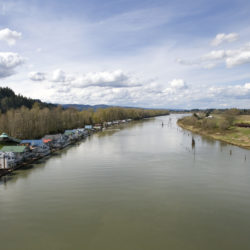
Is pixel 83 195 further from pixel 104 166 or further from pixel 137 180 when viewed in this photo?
pixel 104 166

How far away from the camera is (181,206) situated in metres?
18.0

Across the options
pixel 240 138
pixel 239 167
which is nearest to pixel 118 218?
pixel 239 167

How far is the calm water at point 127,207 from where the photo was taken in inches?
533

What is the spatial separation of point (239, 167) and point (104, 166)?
18567 millimetres

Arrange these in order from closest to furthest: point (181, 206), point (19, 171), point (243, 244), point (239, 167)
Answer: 1. point (243, 244)
2. point (181, 206)
3. point (19, 171)
4. point (239, 167)

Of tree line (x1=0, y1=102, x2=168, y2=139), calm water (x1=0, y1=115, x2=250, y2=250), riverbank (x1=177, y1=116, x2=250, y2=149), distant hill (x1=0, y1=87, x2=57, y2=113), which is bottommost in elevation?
calm water (x1=0, y1=115, x2=250, y2=250)

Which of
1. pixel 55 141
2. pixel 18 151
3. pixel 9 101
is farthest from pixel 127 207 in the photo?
pixel 9 101

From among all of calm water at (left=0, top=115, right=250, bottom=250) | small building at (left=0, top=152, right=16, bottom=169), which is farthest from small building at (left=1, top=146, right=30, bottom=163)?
calm water at (left=0, top=115, right=250, bottom=250)

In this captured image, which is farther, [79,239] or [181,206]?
[181,206]

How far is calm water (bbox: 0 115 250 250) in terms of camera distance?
13.5 metres

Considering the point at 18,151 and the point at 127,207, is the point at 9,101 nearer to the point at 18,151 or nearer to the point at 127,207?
the point at 18,151

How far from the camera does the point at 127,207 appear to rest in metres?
17.9

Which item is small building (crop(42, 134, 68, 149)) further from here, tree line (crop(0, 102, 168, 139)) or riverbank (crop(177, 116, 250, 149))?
riverbank (crop(177, 116, 250, 149))

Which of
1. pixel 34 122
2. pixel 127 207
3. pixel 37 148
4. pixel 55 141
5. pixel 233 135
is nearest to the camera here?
pixel 127 207
